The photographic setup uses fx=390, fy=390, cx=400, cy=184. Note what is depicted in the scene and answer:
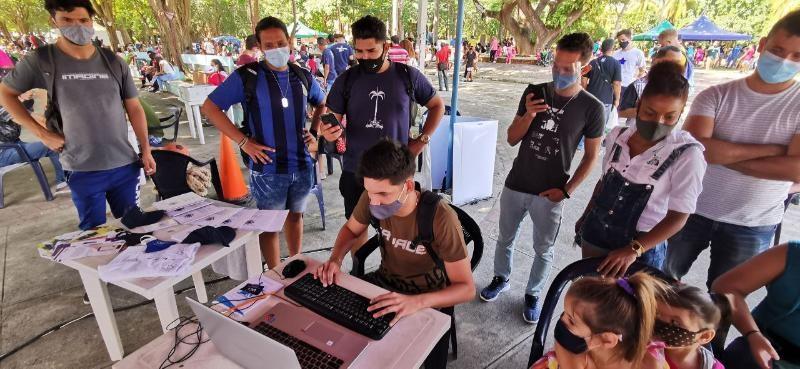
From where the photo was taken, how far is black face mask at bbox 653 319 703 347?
1.25 metres

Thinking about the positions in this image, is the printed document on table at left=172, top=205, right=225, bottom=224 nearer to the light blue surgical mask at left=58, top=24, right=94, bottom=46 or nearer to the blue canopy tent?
the light blue surgical mask at left=58, top=24, right=94, bottom=46

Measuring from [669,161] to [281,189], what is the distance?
2.27m

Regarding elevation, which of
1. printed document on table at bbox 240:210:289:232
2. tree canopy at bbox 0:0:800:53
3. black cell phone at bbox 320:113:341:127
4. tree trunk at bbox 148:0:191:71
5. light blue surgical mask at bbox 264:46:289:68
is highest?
tree canopy at bbox 0:0:800:53

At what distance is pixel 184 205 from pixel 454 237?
5.88 feet

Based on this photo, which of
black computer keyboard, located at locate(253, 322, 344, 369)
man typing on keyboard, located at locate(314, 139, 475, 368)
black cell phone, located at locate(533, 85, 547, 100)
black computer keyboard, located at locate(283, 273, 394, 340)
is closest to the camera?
black computer keyboard, located at locate(253, 322, 344, 369)

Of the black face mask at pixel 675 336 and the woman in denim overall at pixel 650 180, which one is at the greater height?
the woman in denim overall at pixel 650 180

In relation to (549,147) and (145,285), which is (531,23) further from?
(145,285)

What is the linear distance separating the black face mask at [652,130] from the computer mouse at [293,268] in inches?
65.8

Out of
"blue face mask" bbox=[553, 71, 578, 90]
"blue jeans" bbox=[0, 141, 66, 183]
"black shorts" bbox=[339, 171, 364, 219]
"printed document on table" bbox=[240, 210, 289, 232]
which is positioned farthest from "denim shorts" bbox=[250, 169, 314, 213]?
"blue jeans" bbox=[0, 141, 66, 183]

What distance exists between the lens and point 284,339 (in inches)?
54.4

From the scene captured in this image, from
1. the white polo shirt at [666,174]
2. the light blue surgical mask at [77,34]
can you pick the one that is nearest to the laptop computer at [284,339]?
the white polo shirt at [666,174]

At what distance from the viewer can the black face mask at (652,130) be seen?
172 centimetres

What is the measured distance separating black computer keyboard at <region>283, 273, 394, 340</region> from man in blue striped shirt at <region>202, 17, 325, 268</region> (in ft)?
3.92

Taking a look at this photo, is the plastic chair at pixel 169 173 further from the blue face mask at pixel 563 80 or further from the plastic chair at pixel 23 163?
the blue face mask at pixel 563 80
